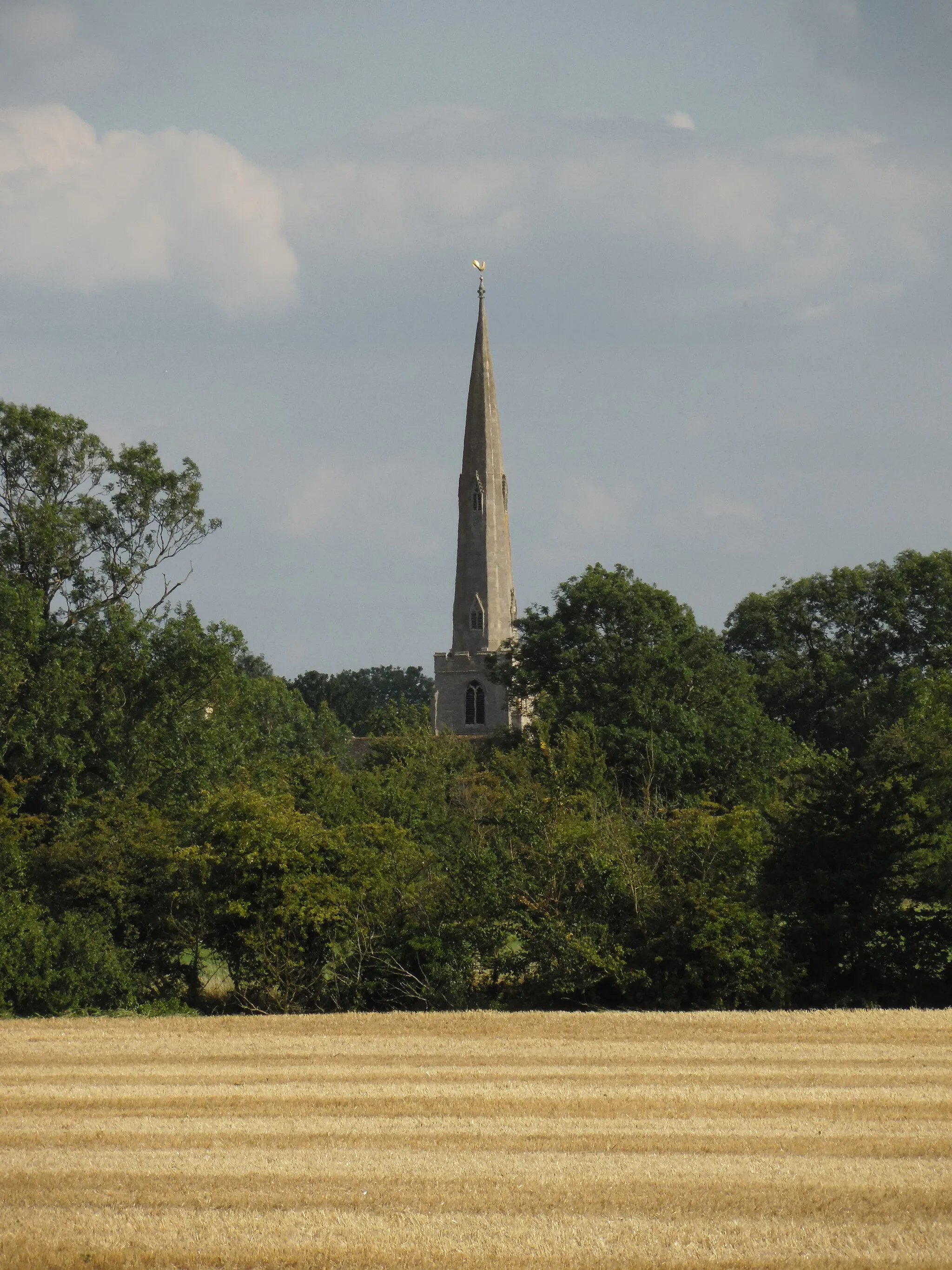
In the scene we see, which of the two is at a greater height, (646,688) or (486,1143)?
(646,688)

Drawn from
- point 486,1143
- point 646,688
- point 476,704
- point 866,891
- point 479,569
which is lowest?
point 486,1143

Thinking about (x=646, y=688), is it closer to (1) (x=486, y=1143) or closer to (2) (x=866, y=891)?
(2) (x=866, y=891)

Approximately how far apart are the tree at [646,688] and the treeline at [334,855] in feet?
19.7

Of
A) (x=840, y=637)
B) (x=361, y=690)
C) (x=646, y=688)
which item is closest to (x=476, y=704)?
(x=840, y=637)

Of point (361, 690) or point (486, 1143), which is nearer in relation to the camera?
point (486, 1143)

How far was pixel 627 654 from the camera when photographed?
49.3 meters

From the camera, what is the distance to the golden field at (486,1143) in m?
9.59

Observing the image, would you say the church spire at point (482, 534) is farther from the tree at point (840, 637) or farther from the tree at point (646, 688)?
the tree at point (646, 688)

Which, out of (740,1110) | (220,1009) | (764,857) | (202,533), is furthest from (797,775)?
(202,533)

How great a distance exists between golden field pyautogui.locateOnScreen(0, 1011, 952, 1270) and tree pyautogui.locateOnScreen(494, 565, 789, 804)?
775 inches

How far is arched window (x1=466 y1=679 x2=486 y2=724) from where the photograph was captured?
85.9 meters

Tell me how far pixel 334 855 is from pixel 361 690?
414 ft

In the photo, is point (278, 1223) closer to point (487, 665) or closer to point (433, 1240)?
point (433, 1240)

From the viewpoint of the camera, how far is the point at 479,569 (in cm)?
8869
